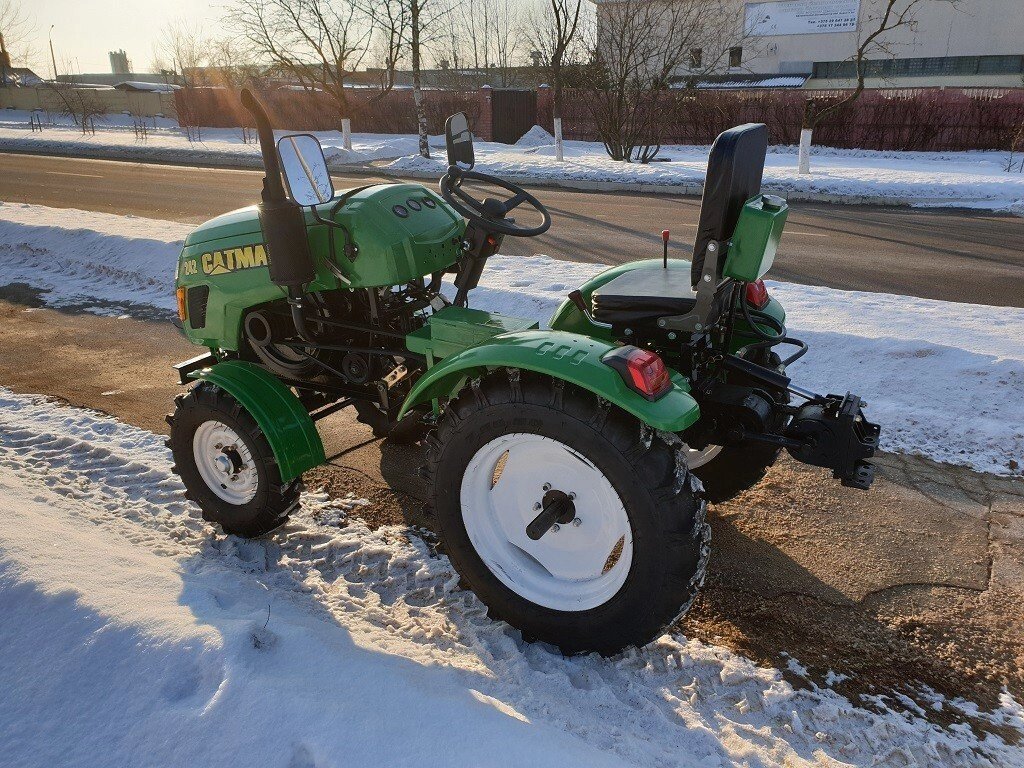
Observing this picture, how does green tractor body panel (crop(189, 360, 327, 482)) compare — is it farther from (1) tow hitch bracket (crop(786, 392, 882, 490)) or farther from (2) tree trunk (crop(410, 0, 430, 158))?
(2) tree trunk (crop(410, 0, 430, 158))

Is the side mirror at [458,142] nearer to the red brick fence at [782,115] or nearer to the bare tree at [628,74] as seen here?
the bare tree at [628,74]

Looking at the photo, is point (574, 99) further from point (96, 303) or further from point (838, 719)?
point (838, 719)

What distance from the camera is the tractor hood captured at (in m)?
3.11

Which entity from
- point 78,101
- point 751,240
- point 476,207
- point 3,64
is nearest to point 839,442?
point 751,240

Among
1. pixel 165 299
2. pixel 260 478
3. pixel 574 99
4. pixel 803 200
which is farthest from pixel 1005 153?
pixel 260 478

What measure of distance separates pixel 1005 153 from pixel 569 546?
23950 mm

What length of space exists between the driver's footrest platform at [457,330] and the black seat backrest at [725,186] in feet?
2.36

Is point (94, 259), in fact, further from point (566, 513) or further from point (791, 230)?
point (791, 230)

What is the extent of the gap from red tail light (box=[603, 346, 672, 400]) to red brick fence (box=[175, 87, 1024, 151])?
62.9ft

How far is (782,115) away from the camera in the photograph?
24.0 meters

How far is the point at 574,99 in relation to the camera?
26.9 m

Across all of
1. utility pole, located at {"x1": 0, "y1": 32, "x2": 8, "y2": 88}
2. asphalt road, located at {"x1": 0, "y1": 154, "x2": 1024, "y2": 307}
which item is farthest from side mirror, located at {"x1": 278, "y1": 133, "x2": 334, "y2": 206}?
utility pole, located at {"x1": 0, "y1": 32, "x2": 8, "y2": 88}

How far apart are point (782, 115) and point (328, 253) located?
24.6 meters

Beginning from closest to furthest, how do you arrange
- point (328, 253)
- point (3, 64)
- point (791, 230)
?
point (328, 253) → point (791, 230) → point (3, 64)
